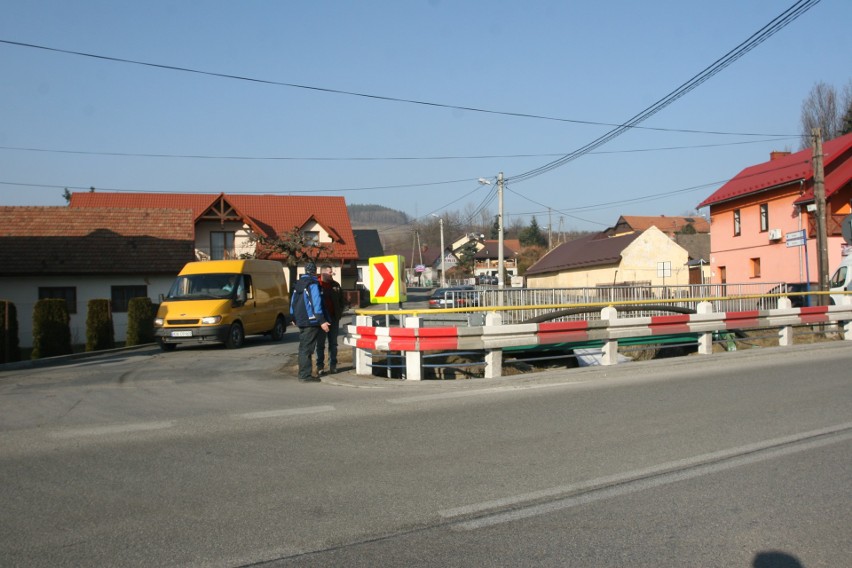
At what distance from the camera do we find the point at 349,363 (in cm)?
1396

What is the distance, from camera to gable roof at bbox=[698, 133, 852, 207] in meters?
36.5

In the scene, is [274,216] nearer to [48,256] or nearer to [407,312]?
[48,256]

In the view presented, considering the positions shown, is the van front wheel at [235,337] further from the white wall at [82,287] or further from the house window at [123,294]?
the house window at [123,294]

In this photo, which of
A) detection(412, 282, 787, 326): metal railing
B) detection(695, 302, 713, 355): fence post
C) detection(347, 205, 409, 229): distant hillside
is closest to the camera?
detection(695, 302, 713, 355): fence post

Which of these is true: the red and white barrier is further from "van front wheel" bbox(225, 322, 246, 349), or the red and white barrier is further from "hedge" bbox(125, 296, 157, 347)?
"hedge" bbox(125, 296, 157, 347)

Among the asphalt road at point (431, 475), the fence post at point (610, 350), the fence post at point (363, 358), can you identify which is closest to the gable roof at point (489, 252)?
the fence post at point (610, 350)

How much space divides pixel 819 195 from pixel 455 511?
73.0 feet

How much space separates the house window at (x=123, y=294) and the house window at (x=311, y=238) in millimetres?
16291

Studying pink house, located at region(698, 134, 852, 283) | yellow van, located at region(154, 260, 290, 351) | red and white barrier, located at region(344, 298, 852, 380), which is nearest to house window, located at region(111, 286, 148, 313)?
yellow van, located at region(154, 260, 290, 351)

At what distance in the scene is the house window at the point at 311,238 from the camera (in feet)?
159

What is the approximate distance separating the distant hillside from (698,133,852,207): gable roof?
12402 centimetres

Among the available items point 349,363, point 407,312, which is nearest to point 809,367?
point 407,312

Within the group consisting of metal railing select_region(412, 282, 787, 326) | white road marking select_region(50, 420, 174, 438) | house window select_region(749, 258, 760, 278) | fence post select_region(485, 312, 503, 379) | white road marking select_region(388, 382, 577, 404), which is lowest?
white road marking select_region(388, 382, 577, 404)

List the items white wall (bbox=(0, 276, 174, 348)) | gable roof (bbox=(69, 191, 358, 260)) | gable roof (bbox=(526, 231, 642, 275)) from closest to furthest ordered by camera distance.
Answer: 1. white wall (bbox=(0, 276, 174, 348))
2. gable roof (bbox=(69, 191, 358, 260))
3. gable roof (bbox=(526, 231, 642, 275))
